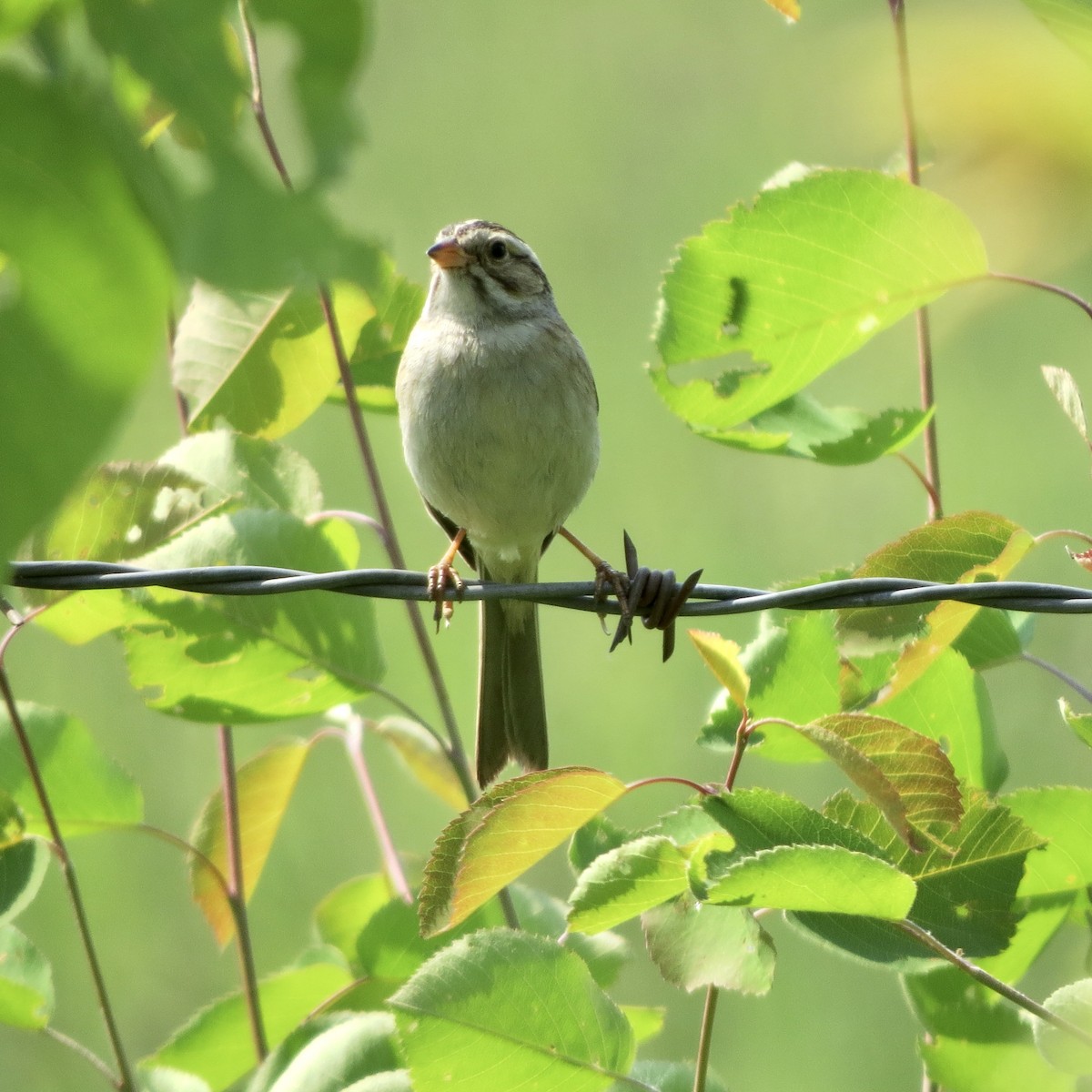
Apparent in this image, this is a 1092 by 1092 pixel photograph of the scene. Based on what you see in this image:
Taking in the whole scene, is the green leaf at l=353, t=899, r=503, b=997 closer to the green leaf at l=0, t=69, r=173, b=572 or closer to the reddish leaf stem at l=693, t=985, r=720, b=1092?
the reddish leaf stem at l=693, t=985, r=720, b=1092

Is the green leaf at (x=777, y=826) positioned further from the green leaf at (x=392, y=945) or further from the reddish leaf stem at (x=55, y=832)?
the reddish leaf stem at (x=55, y=832)

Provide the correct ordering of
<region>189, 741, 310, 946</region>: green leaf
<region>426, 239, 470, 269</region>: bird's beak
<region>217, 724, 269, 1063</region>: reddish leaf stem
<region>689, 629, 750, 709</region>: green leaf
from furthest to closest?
1. <region>426, 239, 470, 269</region>: bird's beak
2. <region>189, 741, 310, 946</region>: green leaf
3. <region>217, 724, 269, 1063</region>: reddish leaf stem
4. <region>689, 629, 750, 709</region>: green leaf

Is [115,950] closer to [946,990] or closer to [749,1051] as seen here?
[749,1051]

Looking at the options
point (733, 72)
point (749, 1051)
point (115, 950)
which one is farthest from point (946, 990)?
point (733, 72)

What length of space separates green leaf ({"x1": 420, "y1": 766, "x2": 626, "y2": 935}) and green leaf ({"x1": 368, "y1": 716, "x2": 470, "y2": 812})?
85 cm

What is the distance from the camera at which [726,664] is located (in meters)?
1.64

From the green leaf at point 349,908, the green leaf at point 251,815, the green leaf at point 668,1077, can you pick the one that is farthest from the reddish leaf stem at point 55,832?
the green leaf at point 668,1077

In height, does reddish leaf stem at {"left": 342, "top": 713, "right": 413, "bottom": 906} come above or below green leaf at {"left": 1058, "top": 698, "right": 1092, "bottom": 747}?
below

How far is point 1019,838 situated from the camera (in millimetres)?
1551

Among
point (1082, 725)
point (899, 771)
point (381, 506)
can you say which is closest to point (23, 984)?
point (381, 506)

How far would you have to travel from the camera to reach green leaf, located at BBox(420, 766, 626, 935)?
153 centimetres

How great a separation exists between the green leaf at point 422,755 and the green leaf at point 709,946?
86 cm

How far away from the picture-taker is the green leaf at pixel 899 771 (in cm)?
147

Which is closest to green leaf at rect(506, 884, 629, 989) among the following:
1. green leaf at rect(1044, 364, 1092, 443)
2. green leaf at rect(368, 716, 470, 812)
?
green leaf at rect(368, 716, 470, 812)
